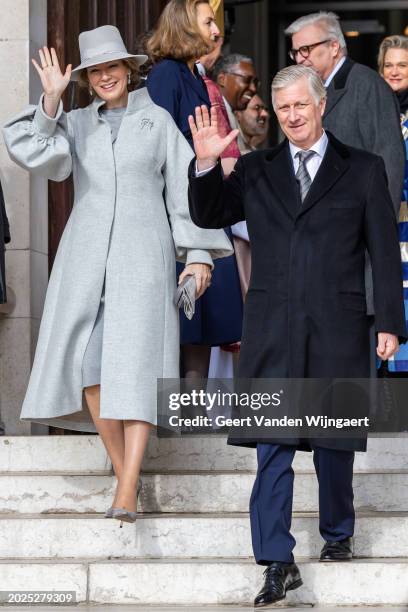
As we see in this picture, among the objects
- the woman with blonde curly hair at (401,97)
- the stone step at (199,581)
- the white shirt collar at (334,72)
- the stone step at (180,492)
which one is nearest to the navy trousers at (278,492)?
the stone step at (199,581)

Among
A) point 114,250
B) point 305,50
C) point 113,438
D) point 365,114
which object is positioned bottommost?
point 113,438

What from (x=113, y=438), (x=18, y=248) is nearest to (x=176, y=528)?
(x=113, y=438)

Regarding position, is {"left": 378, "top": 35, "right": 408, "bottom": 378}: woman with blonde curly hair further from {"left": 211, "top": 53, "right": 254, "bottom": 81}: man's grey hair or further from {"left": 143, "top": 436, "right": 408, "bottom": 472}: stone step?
{"left": 211, "top": 53, "right": 254, "bottom": 81}: man's grey hair

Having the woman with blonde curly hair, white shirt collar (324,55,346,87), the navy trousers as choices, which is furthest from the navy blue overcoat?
the navy trousers

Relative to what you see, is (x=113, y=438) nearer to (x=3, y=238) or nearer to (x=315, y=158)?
(x=315, y=158)

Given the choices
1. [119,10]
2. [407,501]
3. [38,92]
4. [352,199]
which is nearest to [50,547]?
[407,501]

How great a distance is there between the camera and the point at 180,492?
6.79m

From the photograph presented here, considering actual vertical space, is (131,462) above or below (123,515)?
above

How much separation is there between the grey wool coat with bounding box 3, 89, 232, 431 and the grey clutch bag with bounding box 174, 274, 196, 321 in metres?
0.06

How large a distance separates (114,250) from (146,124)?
0.56m

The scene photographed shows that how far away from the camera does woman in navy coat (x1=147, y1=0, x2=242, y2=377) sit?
7.39m

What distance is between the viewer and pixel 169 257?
22.0 ft

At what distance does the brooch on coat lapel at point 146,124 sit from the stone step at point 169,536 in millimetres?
1629

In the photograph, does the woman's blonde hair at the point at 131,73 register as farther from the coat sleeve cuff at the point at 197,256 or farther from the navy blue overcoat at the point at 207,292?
the coat sleeve cuff at the point at 197,256
